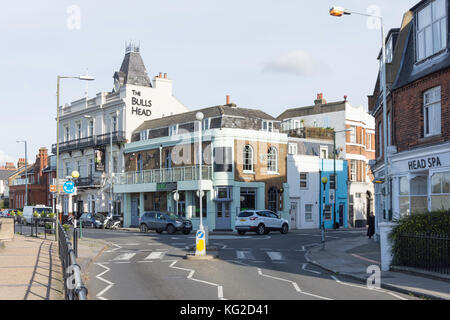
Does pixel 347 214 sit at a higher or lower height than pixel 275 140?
lower

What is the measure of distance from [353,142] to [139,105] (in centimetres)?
2172

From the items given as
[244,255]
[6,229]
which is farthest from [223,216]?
[244,255]

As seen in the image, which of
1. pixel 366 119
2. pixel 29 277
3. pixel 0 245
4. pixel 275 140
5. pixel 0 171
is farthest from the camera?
pixel 0 171

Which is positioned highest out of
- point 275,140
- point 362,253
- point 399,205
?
point 275,140

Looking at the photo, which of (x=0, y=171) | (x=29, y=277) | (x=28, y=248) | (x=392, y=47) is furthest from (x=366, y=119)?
(x=0, y=171)

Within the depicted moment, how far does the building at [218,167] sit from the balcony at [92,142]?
14.1 feet

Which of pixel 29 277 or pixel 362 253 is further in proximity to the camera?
pixel 362 253

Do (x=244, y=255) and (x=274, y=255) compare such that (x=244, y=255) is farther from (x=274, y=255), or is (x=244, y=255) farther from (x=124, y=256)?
(x=124, y=256)

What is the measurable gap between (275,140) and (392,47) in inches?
845

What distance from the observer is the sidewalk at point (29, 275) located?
12.7 m

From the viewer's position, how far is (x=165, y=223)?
3975 centimetres

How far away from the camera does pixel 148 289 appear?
14.0 meters

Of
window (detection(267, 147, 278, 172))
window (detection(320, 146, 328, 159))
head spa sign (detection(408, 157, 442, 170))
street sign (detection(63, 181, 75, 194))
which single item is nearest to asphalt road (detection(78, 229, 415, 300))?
street sign (detection(63, 181, 75, 194))

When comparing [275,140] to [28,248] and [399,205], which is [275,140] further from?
[28,248]
